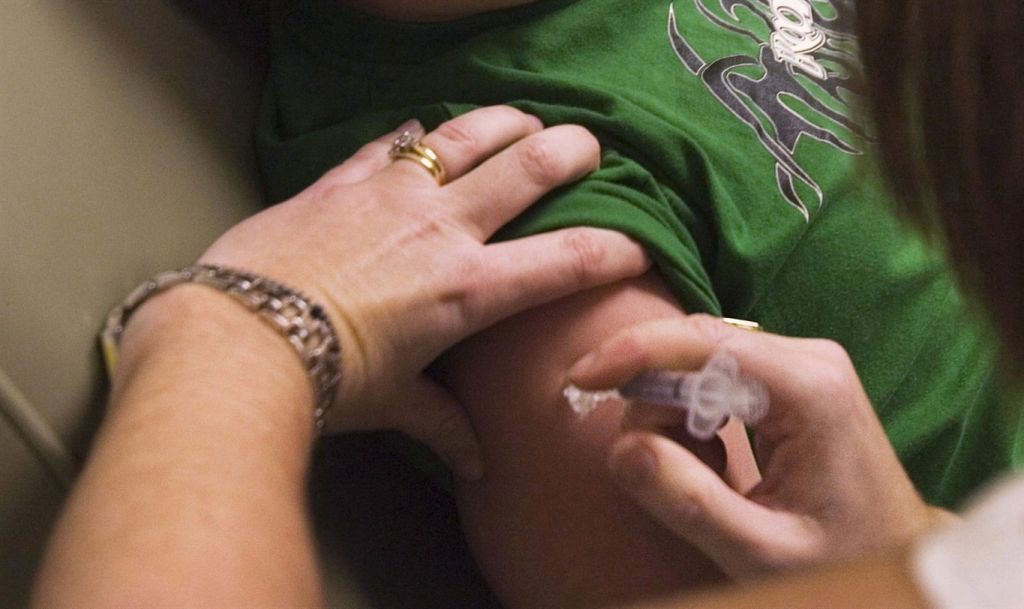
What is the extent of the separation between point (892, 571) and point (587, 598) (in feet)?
1.23

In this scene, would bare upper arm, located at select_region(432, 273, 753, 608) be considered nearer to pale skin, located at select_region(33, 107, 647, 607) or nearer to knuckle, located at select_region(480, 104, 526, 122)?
pale skin, located at select_region(33, 107, 647, 607)

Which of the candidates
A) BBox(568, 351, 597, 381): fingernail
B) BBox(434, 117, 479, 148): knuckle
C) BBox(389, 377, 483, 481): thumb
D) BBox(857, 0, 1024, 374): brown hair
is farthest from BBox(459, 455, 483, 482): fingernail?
BBox(857, 0, 1024, 374): brown hair

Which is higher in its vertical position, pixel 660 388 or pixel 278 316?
pixel 278 316

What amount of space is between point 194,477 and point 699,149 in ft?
1.38

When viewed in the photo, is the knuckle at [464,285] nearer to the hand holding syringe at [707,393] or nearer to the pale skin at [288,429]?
the pale skin at [288,429]

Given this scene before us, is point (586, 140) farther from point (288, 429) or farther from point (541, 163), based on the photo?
point (288, 429)

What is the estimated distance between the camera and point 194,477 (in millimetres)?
471

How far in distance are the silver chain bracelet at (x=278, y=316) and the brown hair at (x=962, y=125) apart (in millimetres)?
323

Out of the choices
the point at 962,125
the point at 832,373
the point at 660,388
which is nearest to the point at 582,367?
the point at 660,388

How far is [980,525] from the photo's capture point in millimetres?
293

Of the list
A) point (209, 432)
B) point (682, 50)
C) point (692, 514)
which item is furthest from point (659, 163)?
point (209, 432)

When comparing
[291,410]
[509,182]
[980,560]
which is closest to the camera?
[980,560]

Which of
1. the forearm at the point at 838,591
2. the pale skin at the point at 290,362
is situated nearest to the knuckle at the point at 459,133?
the pale skin at the point at 290,362

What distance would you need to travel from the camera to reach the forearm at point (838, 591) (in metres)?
0.28
